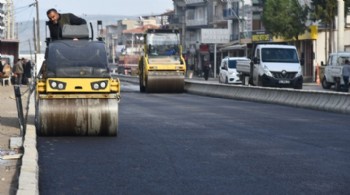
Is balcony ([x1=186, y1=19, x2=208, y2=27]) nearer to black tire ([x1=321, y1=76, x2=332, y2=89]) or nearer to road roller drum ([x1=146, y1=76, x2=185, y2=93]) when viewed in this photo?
black tire ([x1=321, y1=76, x2=332, y2=89])

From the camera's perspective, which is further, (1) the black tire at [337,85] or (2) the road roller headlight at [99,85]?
(1) the black tire at [337,85]

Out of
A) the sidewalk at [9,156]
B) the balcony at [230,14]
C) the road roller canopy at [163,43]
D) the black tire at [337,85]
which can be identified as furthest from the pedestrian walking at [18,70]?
the balcony at [230,14]

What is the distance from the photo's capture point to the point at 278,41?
297ft

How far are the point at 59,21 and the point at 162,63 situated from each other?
27731mm

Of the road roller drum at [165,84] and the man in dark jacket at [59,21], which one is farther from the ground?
the man in dark jacket at [59,21]

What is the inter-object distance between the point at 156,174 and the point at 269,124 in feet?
34.4

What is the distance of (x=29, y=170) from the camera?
1226 cm

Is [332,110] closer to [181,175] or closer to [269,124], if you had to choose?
[269,124]

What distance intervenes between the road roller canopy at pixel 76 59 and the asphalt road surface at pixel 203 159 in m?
1.34

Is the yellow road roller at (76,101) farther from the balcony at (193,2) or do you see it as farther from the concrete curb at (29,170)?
the balcony at (193,2)

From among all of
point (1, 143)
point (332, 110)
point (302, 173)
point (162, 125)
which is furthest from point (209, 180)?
point (332, 110)

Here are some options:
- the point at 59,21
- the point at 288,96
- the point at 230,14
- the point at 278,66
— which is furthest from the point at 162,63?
the point at 230,14

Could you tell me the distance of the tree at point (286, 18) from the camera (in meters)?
80.4

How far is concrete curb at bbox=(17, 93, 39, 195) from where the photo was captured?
10352 mm
